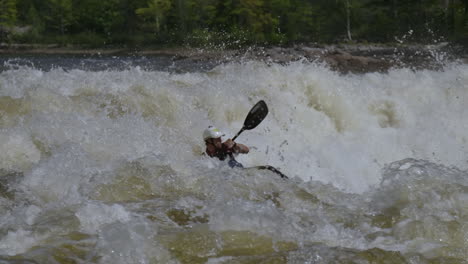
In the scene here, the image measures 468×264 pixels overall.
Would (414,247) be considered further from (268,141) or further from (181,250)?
(268,141)

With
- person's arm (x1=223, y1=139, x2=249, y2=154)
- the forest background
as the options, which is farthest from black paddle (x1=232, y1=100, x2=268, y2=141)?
the forest background

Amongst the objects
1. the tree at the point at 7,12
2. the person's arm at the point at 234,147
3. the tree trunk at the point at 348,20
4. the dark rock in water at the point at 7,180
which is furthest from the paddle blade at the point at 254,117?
the tree at the point at 7,12

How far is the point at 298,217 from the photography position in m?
4.59

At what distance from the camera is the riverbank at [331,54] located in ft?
68.6

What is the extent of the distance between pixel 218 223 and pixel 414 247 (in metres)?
1.39

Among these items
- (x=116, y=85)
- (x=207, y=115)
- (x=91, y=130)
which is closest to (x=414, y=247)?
(x=91, y=130)

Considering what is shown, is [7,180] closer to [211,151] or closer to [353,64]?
[211,151]

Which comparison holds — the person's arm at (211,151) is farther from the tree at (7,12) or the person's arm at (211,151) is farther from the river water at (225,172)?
the tree at (7,12)

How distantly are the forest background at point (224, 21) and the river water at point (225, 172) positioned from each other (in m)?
28.7

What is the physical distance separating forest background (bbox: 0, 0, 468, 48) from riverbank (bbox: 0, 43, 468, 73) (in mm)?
2738

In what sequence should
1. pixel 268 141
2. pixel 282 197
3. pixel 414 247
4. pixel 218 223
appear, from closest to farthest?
pixel 414 247
pixel 218 223
pixel 282 197
pixel 268 141

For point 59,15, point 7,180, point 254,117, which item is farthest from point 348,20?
point 7,180

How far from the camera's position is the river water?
3967 millimetres

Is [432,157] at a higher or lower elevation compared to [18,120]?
lower
